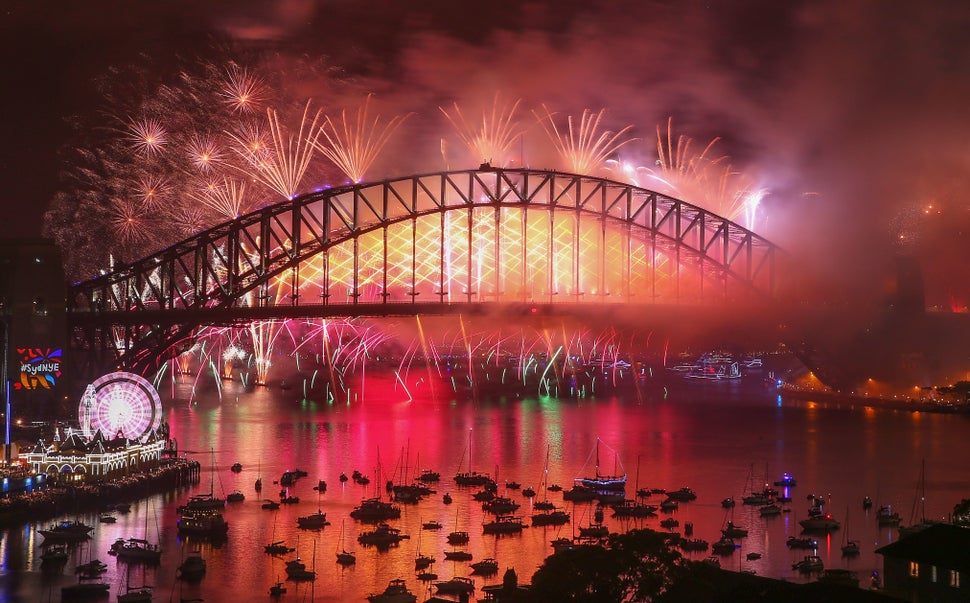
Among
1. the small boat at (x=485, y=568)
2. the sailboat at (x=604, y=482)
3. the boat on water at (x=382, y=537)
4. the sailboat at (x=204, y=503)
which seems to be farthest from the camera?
the sailboat at (x=604, y=482)

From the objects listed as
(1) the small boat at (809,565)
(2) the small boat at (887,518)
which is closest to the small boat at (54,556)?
(1) the small boat at (809,565)

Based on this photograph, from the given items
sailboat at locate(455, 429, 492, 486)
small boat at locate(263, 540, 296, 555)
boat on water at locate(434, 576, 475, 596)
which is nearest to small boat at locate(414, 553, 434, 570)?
boat on water at locate(434, 576, 475, 596)

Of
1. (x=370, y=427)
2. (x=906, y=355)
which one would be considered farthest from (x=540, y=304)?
(x=906, y=355)

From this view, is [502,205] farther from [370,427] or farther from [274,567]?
[274,567]

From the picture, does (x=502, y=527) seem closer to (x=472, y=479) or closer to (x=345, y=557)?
(x=345, y=557)

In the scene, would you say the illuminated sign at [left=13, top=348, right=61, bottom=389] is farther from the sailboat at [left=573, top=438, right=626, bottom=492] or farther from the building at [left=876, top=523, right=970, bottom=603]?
the building at [left=876, top=523, right=970, bottom=603]

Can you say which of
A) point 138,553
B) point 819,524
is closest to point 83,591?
point 138,553

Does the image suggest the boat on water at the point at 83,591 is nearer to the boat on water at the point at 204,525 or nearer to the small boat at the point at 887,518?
the boat on water at the point at 204,525
